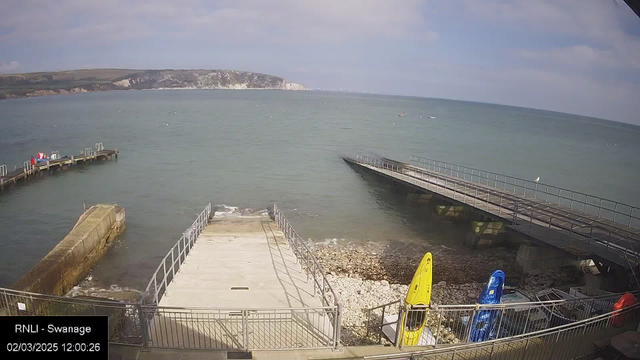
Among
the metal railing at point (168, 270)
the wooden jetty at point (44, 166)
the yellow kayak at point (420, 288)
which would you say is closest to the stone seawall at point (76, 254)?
the metal railing at point (168, 270)

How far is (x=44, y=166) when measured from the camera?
38.3 metres

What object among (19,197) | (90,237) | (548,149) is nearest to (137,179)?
(19,197)

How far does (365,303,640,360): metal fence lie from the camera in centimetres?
714

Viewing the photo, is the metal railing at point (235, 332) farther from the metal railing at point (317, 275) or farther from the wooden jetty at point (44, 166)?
the wooden jetty at point (44, 166)

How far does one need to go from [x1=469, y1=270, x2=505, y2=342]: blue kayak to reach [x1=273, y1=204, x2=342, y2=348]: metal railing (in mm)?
4296

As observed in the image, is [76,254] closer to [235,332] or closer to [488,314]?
Answer: [235,332]

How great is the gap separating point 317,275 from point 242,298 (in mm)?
5167

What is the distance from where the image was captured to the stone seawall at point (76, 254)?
14.5 metres

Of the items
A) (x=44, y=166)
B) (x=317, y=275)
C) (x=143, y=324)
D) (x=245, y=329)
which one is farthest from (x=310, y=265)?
(x=44, y=166)

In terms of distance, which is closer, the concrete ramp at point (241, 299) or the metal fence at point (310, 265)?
the concrete ramp at point (241, 299)

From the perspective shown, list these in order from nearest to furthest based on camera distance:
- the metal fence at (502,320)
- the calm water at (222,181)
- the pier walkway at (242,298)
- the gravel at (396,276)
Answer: the pier walkway at (242,298) → the metal fence at (502,320) → the gravel at (396,276) → the calm water at (222,181)

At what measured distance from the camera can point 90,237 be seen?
19.1 meters

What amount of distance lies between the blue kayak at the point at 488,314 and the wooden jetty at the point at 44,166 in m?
37.6

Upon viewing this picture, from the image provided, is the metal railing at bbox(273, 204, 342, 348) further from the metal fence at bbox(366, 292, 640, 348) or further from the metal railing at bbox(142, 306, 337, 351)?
the metal fence at bbox(366, 292, 640, 348)
